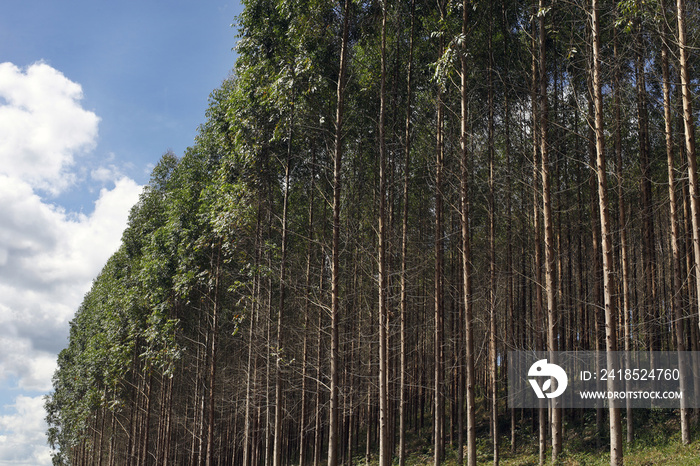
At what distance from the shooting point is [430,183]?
19.4m

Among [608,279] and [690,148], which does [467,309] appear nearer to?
[608,279]

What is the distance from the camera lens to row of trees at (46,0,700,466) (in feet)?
38.9

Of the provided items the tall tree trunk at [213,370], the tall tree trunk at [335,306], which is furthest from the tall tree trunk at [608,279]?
the tall tree trunk at [213,370]

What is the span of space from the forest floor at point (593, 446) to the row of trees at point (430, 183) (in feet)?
1.91

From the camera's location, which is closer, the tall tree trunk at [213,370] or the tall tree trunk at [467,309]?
the tall tree trunk at [467,309]

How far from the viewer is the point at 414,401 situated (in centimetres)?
2809

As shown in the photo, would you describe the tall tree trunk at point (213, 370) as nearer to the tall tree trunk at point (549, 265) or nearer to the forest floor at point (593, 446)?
the forest floor at point (593, 446)

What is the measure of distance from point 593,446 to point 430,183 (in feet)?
33.4

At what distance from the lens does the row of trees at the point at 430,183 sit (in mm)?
11844

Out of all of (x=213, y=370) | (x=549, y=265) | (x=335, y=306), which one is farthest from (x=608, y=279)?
(x=213, y=370)

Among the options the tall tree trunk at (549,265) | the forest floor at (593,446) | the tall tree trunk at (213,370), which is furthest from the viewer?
the tall tree trunk at (213,370)

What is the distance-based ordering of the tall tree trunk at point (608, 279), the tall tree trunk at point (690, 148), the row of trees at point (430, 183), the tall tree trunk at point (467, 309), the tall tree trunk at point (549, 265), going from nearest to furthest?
the tall tree trunk at point (608, 279) → the tall tree trunk at point (690, 148) → the tall tree trunk at point (467, 309) → the tall tree trunk at point (549, 265) → the row of trees at point (430, 183)

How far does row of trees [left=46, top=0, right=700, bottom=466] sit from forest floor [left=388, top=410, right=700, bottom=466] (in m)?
0.58

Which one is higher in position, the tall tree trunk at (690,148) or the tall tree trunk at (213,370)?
the tall tree trunk at (690,148)
